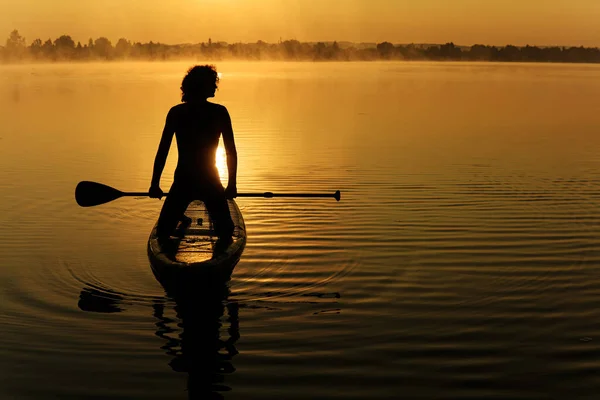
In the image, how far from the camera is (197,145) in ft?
33.2

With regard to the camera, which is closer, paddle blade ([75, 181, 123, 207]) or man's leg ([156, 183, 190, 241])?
man's leg ([156, 183, 190, 241])

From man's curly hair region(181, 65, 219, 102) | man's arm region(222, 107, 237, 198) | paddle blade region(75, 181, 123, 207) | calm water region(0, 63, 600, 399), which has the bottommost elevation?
calm water region(0, 63, 600, 399)

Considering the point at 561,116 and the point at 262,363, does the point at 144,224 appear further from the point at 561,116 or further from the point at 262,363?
the point at 561,116

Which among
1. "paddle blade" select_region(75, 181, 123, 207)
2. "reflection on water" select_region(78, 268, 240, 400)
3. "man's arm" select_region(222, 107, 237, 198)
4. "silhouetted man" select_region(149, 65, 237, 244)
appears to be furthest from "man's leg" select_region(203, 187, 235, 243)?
"paddle blade" select_region(75, 181, 123, 207)

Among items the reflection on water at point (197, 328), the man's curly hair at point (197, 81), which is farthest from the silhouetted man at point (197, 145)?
the reflection on water at point (197, 328)

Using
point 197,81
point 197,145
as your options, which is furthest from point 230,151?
point 197,81

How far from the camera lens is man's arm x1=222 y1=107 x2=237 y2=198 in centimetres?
1016

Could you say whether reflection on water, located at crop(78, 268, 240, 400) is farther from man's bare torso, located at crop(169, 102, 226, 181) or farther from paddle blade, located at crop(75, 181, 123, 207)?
paddle blade, located at crop(75, 181, 123, 207)

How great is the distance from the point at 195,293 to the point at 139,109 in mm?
42240

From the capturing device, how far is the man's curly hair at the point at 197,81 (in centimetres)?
991

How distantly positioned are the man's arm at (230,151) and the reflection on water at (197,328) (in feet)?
4.09

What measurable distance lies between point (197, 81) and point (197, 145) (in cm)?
78

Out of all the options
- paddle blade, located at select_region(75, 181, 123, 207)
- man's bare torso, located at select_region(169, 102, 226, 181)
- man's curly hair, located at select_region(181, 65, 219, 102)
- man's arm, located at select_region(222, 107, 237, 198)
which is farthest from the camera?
paddle blade, located at select_region(75, 181, 123, 207)

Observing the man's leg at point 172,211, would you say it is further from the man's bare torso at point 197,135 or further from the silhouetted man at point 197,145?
the man's bare torso at point 197,135
